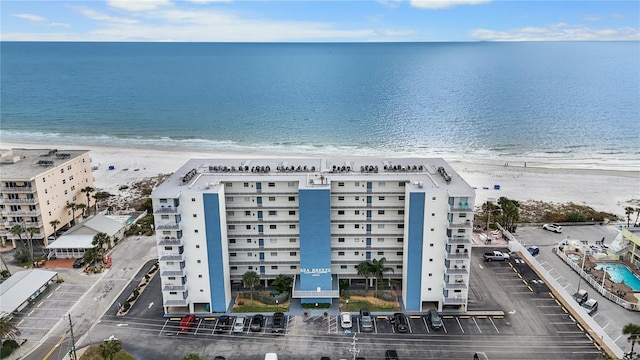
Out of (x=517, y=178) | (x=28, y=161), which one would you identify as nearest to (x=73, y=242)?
(x=28, y=161)

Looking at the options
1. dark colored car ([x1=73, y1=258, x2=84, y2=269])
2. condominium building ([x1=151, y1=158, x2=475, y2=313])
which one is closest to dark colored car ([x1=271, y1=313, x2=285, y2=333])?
condominium building ([x1=151, y1=158, x2=475, y2=313])

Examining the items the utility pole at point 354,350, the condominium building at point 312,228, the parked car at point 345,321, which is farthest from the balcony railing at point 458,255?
the utility pole at point 354,350

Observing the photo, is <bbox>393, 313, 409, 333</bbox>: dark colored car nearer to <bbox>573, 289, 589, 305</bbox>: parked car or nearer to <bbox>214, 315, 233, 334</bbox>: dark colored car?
<bbox>214, 315, 233, 334</bbox>: dark colored car

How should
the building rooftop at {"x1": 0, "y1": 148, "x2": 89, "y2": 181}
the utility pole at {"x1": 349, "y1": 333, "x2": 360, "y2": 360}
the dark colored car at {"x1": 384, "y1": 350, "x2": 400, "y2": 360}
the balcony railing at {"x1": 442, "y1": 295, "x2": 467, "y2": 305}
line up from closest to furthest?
the dark colored car at {"x1": 384, "y1": 350, "x2": 400, "y2": 360}
the utility pole at {"x1": 349, "y1": 333, "x2": 360, "y2": 360}
the balcony railing at {"x1": 442, "y1": 295, "x2": 467, "y2": 305}
the building rooftop at {"x1": 0, "y1": 148, "x2": 89, "y2": 181}

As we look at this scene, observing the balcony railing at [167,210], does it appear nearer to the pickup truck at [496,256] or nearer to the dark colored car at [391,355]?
the dark colored car at [391,355]

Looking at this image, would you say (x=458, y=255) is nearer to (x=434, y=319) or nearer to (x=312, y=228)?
(x=434, y=319)

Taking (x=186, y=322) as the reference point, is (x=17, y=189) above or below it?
above

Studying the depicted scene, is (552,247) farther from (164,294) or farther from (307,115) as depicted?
(307,115)
